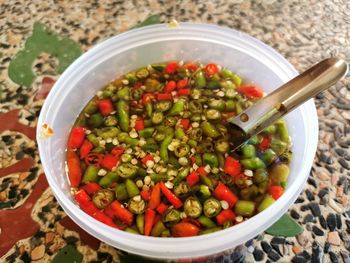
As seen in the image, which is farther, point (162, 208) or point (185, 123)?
point (185, 123)

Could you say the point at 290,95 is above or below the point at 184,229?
above

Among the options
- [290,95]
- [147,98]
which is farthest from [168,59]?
[290,95]

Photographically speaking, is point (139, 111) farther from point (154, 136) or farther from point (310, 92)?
point (310, 92)

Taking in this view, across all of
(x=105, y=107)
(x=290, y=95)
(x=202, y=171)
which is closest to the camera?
(x=290, y=95)

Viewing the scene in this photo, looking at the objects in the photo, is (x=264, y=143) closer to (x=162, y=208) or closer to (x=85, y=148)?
(x=162, y=208)

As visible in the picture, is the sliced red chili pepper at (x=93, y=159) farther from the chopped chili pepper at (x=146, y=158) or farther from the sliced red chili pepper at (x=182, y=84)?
the sliced red chili pepper at (x=182, y=84)

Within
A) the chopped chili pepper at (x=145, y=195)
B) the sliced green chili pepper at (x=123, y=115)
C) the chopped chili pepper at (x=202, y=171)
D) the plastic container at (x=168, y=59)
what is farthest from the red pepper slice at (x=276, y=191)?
the sliced green chili pepper at (x=123, y=115)
